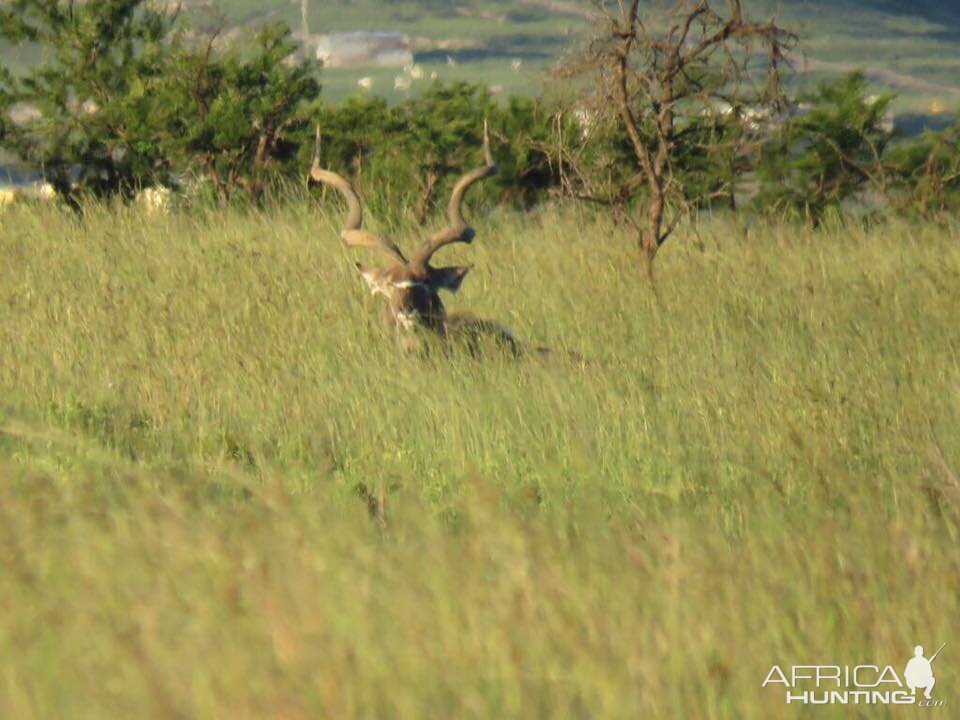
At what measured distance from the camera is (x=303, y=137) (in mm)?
15891

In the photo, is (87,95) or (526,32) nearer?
(87,95)

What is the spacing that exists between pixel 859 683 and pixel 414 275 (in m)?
5.96

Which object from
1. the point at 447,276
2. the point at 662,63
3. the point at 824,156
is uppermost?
the point at 662,63

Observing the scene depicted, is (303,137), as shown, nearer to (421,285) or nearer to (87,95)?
(87,95)

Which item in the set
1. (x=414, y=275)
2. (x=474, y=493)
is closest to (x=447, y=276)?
(x=414, y=275)

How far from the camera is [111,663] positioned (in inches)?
130

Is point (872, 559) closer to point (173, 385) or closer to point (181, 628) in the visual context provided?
point (181, 628)

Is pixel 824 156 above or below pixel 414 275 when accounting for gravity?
below

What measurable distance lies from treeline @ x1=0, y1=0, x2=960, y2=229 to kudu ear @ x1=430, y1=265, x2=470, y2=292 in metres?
4.83

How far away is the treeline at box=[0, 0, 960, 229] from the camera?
15008 millimetres

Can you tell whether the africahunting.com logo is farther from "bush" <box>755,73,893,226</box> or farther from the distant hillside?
the distant hillside

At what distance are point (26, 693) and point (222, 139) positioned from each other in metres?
12.4

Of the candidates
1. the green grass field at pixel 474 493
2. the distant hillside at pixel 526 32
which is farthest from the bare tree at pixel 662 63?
the distant hillside at pixel 526 32

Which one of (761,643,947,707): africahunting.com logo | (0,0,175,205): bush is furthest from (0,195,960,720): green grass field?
(0,0,175,205): bush
